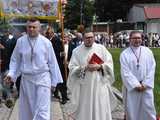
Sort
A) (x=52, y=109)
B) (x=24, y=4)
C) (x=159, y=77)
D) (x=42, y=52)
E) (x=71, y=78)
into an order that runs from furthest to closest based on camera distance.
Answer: (x=159, y=77), (x=24, y=4), (x=52, y=109), (x=71, y=78), (x=42, y=52)

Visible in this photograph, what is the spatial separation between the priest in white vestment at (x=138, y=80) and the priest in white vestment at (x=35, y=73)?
1.35m

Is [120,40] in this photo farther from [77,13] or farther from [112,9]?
[112,9]

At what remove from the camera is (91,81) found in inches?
412

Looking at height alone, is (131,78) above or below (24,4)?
below

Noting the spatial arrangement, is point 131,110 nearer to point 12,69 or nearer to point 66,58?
point 12,69

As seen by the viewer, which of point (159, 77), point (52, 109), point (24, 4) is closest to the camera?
point (52, 109)

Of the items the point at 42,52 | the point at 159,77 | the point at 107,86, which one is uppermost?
the point at 42,52

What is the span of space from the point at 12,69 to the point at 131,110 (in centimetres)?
228

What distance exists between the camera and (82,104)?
34.7ft

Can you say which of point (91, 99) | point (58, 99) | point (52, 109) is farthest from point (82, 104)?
point (58, 99)

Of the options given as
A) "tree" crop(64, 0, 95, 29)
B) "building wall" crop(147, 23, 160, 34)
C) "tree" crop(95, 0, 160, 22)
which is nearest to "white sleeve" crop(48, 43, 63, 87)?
"building wall" crop(147, 23, 160, 34)

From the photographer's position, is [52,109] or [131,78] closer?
[131,78]

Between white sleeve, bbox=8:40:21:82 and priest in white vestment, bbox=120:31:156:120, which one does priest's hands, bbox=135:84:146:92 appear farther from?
white sleeve, bbox=8:40:21:82

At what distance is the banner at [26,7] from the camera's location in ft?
53.2
